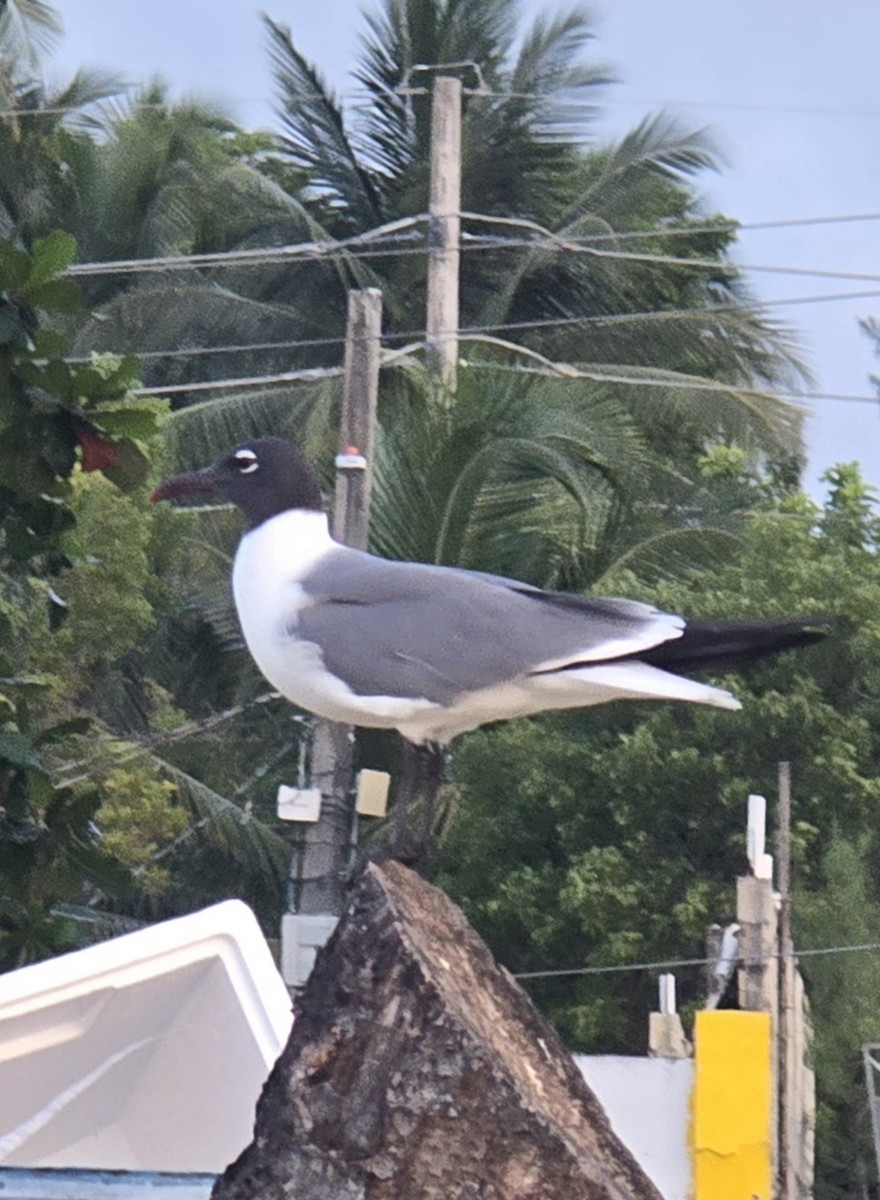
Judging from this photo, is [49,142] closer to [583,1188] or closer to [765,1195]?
[765,1195]

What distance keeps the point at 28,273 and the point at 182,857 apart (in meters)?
14.9

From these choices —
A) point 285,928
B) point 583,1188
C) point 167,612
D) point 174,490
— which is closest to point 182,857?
point 167,612

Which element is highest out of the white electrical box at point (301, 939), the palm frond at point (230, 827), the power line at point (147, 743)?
the white electrical box at point (301, 939)

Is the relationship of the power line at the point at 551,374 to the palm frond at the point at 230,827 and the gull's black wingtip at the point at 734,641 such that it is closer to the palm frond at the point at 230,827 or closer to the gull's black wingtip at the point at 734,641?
the palm frond at the point at 230,827

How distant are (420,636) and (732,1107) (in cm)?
845

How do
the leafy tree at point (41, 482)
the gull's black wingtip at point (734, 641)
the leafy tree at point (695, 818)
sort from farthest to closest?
the leafy tree at point (695, 818), the leafy tree at point (41, 482), the gull's black wingtip at point (734, 641)

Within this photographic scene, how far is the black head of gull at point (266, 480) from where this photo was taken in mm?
4867

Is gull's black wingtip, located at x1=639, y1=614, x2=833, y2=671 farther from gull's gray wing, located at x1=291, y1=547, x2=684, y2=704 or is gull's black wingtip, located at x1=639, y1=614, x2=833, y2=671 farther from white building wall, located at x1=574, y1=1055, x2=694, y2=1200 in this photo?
white building wall, located at x1=574, y1=1055, x2=694, y2=1200

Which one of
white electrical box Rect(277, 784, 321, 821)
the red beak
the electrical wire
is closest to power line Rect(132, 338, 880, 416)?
the electrical wire

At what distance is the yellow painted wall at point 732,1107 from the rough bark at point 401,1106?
937 centimetres

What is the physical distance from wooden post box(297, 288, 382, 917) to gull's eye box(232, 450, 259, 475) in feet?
27.7

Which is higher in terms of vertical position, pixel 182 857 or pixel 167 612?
pixel 167 612

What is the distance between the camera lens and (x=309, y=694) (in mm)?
4605

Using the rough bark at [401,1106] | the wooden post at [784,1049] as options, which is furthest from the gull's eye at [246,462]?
the wooden post at [784,1049]
